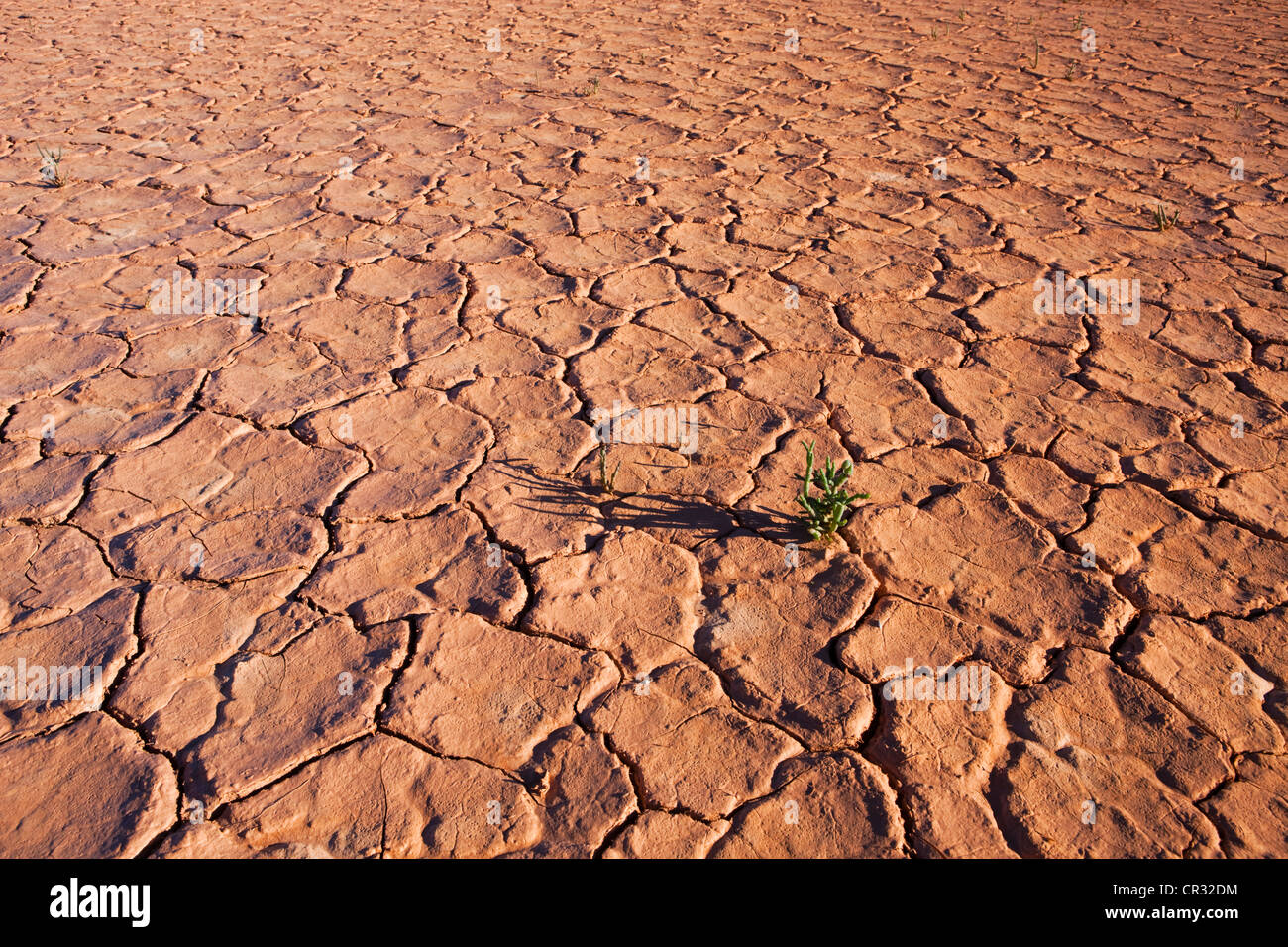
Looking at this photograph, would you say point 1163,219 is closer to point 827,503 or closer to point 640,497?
point 827,503

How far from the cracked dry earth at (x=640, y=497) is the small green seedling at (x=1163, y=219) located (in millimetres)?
78

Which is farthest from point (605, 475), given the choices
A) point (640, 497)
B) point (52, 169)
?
point (52, 169)

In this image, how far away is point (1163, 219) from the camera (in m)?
3.86

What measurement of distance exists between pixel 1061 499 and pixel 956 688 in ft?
2.62

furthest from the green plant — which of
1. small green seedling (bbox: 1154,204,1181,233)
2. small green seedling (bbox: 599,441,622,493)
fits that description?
small green seedling (bbox: 1154,204,1181,233)

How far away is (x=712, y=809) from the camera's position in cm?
167

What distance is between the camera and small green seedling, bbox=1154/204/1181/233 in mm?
3854

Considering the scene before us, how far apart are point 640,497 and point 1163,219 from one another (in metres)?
2.95

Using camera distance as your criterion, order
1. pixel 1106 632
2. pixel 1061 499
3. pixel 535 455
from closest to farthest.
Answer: pixel 1106 632
pixel 1061 499
pixel 535 455

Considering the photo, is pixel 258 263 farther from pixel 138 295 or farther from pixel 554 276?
pixel 554 276

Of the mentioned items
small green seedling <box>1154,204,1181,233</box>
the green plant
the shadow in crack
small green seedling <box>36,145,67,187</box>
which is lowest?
small green seedling <box>36,145,67,187</box>

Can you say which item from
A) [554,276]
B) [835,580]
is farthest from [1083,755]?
[554,276]

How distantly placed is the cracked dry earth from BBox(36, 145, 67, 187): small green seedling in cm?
4

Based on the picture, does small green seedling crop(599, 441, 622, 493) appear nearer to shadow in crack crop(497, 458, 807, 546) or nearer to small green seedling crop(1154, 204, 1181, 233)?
shadow in crack crop(497, 458, 807, 546)
